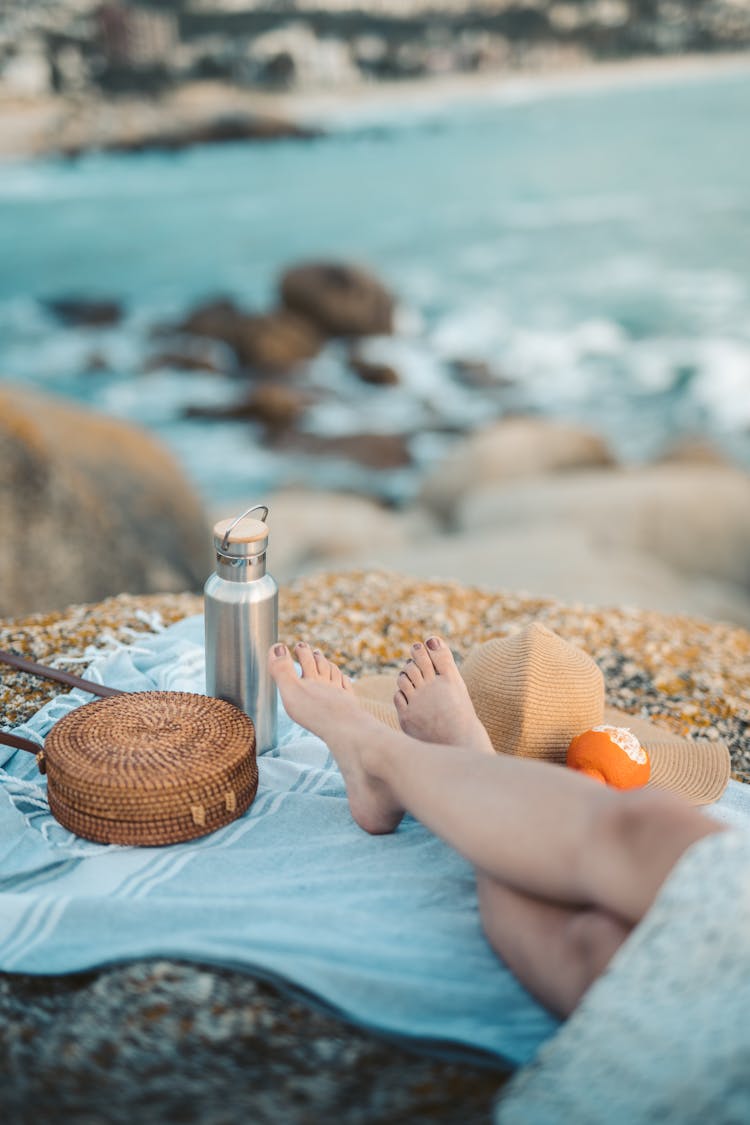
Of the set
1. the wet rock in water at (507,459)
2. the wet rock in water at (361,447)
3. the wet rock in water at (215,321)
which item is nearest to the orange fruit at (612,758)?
the wet rock in water at (507,459)

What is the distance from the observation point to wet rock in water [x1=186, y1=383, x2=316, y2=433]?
1218cm

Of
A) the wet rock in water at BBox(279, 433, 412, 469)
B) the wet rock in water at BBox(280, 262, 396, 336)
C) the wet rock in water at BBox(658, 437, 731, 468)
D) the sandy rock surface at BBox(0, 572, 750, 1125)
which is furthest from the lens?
the wet rock in water at BBox(280, 262, 396, 336)

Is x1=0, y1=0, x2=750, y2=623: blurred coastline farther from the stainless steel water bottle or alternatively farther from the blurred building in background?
the stainless steel water bottle

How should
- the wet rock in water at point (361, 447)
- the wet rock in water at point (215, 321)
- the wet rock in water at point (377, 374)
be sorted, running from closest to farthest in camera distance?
the wet rock in water at point (361, 447) < the wet rock in water at point (377, 374) < the wet rock in water at point (215, 321)

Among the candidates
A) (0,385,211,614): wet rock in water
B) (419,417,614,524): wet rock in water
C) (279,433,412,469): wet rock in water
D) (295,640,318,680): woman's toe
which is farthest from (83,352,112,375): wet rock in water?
(295,640,318,680): woman's toe

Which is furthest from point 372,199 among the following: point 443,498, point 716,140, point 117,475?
point 117,475

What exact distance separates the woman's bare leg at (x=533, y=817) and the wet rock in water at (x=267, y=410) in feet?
33.7

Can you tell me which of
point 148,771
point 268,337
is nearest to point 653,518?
point 148,771

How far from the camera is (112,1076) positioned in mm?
1558

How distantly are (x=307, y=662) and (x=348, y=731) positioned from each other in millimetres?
373

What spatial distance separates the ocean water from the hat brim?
7363 mm

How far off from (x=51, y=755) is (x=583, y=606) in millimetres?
2396

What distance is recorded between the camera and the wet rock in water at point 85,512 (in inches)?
174

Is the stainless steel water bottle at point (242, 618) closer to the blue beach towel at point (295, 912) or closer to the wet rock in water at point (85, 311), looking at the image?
the blue beach towel at point (295, 912)
